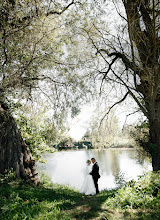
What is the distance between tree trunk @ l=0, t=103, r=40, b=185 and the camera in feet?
21.4

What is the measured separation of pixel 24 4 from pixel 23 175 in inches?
245

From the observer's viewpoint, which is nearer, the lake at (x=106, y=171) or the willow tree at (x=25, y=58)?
the willow tree at (x=25, y=58)

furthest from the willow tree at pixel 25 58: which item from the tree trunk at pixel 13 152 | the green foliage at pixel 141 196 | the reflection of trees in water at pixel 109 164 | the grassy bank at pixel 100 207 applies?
the reflection of trees in water at pixel 109 164

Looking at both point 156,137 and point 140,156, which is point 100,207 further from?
point 140,156

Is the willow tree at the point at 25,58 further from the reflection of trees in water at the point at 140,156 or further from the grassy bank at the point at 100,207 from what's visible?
the reflection of trees in water at the point at 140,156

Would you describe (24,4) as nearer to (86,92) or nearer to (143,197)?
(86,92)

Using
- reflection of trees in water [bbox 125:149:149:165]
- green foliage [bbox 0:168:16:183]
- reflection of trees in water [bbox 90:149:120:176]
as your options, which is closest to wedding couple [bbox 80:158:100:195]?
green foliage [bbox 0:168:16:183]

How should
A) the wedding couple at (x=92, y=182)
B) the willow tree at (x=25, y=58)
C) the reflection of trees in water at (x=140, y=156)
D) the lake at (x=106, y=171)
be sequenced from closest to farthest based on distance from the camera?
the willow tree at (x=25, y=58), the wedding couple at (x=92, y=182), the reflection of trees in water at (x=140, y=156), the lake at (x=106, y=171)

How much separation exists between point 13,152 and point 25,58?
12.2 ft

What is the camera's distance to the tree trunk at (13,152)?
21.4 feet

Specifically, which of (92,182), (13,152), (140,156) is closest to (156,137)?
(92,182)

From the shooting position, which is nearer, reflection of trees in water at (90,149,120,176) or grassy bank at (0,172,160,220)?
grassy bank at (0,172,160,220)

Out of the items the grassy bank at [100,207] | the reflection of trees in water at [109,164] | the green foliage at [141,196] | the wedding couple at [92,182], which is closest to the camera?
the grassy bank at [100,207]

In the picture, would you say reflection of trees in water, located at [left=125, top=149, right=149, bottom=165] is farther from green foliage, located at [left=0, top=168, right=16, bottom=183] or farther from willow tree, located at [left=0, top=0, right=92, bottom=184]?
green foliage, located at [left=0, top=168, right=16, bottom=183]
